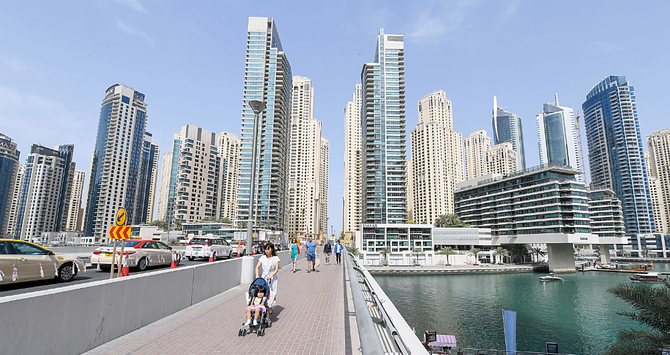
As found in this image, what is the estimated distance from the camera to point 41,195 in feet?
495

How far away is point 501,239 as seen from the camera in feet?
370

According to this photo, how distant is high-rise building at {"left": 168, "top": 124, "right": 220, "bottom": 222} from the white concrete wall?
135629 mm

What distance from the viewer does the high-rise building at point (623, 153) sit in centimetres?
17088

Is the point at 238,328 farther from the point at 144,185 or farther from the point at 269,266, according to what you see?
the point at 144,185

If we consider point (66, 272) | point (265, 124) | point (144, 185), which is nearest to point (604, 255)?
point (265, 124)

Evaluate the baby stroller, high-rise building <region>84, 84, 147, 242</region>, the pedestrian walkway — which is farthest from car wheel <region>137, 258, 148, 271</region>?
high-rise building <region>84, 84, 147, 242</region>

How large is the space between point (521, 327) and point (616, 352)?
125 feet

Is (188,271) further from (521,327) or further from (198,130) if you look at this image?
(198,130)

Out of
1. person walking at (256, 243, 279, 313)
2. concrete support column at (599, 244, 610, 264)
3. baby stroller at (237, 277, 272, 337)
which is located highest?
person walking at (256, 243, 279, 313)

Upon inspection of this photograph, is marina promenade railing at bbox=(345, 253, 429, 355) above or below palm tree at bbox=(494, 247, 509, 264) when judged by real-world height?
above

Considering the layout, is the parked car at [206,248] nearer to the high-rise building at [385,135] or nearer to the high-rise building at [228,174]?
the high-rise building at [385,135]

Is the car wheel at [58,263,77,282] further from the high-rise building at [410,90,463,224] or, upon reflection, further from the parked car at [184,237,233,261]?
the high-rise building at [410,90,463,224]

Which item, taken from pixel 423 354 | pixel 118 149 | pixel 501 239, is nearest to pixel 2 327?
pixel 423 354

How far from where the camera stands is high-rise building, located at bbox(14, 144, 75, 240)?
5773 inches
